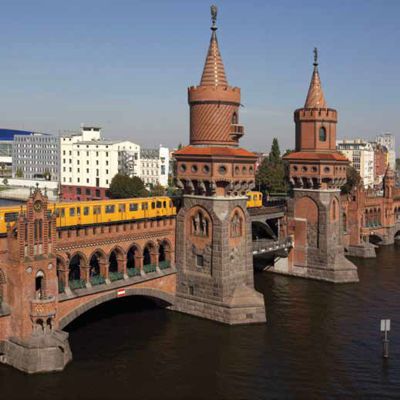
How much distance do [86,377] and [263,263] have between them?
36.6 m

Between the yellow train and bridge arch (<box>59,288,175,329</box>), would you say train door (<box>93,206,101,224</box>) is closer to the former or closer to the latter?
the yellow train

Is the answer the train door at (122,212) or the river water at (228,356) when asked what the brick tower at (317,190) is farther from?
the train door at (122,212)

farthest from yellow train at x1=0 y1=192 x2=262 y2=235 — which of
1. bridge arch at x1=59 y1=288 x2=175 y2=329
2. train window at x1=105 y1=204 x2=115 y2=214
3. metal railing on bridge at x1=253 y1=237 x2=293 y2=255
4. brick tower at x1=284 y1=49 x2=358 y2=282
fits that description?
brick tower at x1=284 y1=49 x2=358 y2=282

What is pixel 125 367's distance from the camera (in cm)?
3797

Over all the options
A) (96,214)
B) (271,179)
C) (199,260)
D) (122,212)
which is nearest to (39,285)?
(96,214)

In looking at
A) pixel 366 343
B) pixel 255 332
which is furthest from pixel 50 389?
pixel 366 343

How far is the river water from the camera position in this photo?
34812 mm

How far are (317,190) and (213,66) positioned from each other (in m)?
21.0

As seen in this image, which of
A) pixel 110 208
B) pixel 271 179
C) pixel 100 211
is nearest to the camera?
pixel 100 211

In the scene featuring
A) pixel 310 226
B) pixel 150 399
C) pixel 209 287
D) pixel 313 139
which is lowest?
pixel 150 399

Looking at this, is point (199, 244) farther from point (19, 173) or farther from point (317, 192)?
point (19, 173)

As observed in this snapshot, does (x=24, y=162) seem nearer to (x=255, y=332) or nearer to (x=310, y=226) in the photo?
(x=310, y=226)

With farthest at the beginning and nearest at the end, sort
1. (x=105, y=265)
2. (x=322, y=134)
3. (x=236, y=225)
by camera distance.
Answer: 1. (x=322, y=134)
2. (x=236, y=225)
3. (x=105, y=265)

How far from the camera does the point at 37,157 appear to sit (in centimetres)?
17012
